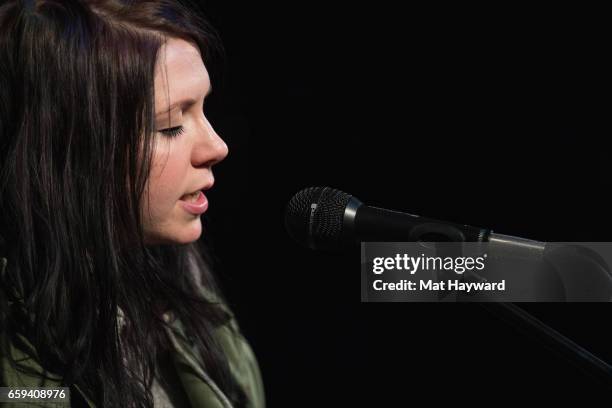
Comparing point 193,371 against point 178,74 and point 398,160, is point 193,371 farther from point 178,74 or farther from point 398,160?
point 398,160

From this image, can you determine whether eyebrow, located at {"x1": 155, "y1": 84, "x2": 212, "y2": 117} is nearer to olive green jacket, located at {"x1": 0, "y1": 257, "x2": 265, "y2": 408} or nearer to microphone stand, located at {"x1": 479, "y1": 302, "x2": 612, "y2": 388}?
olive green jacket, located at {"x1": 0, "y1": 257, "x2": 265, "y2": 408}

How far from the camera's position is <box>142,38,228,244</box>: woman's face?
50.4 inches

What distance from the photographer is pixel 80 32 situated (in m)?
1.24

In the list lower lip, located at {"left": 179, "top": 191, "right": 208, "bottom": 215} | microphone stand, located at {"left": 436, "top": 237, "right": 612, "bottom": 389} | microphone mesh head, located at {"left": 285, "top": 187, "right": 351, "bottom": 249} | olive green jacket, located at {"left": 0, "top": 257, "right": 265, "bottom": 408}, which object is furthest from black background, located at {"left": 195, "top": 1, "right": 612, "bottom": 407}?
microphone stand, located at {"left": 436, "top": 237, "right": 612, "bottom": 389}

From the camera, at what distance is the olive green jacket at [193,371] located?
4.08 feet

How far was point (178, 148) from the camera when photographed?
4.26 feet

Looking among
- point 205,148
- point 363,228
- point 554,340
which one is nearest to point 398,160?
point 205,148

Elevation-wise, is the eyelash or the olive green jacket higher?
the eyelash

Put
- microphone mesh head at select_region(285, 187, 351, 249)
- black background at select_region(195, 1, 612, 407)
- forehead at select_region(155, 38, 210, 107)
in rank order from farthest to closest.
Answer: black background at select_region(195, 1, 612, 407)
forehead at select_region(155, 38, 210, 107)
microphone mesh head at select_region(285, 187, 351, 249)

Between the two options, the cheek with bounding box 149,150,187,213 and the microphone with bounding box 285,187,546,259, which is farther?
the cheek with bounding box 149,150,187,213

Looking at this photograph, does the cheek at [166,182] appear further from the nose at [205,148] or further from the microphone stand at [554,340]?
the microphone stand at [554,340]

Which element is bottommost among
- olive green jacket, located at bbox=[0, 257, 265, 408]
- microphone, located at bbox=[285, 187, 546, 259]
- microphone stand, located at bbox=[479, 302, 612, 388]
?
olive green jacket, located at bbox=[0, 257, 265, 408]

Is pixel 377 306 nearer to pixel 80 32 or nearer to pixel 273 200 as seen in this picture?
pixel 273 200

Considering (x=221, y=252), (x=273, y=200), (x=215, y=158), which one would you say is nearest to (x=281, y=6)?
(x=273, y=200)
